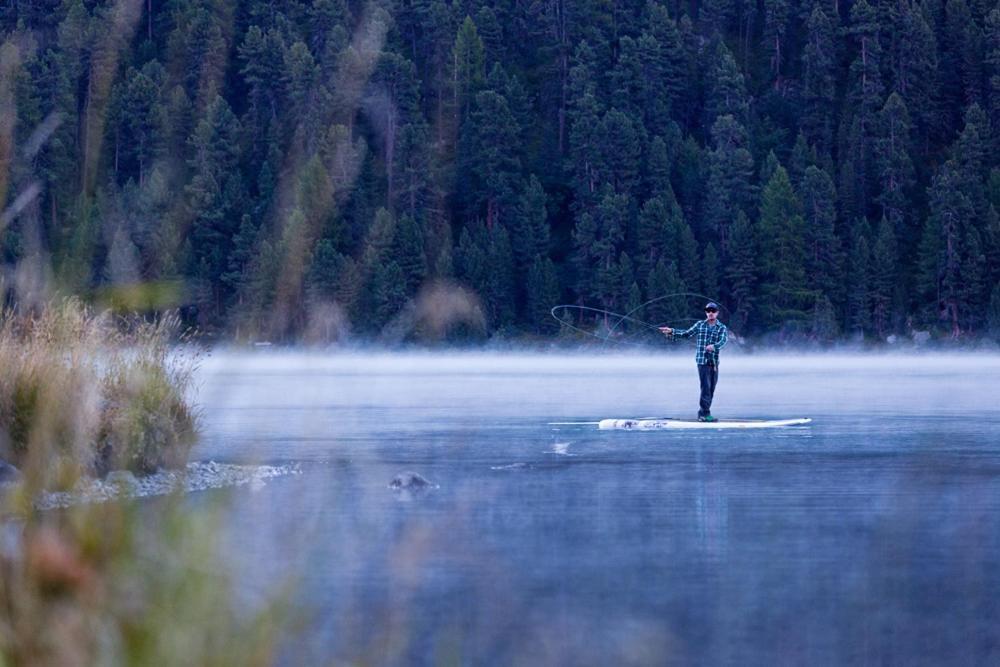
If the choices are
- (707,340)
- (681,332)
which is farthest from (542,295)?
(707,340)

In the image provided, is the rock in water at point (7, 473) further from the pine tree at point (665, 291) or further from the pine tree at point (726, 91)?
the pine tree at point (726, 91)

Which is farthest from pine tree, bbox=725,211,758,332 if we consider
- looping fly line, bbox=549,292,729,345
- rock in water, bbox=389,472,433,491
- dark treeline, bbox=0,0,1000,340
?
rock in water, bbox=389,472,433,491

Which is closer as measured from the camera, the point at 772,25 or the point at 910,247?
the point at 910,247

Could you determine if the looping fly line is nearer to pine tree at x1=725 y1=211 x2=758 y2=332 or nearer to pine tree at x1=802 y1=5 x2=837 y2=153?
pine tree at x1=725 y1=211 x2=758 y2=332

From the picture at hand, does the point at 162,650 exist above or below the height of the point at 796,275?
below

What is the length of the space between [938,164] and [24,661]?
94.8 metres

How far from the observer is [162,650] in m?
4.39

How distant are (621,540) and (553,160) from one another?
87.6m

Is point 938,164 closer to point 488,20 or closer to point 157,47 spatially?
point 488,20

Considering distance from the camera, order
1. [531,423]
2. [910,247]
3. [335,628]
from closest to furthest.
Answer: [335,628]
[531,423]
[910,247]

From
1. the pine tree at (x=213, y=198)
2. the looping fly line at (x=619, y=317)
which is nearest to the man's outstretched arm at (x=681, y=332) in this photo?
the looping fly line at (x=619, y=317)

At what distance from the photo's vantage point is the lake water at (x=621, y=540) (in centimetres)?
727

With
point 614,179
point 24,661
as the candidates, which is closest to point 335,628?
point 24,661

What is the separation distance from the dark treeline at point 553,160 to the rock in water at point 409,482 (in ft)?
189
